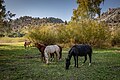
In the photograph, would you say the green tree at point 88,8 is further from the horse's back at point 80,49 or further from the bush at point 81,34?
the horse's back at point 80,49

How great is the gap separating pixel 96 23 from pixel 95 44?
3.49 meters

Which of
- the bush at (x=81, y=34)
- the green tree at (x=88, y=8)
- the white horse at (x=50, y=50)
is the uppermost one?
the green tree at (x=88, y=8)

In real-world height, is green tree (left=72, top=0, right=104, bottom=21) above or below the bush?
above

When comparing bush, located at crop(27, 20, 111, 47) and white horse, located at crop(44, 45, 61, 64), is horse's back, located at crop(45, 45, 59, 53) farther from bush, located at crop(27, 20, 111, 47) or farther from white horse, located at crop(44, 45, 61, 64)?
bush, located at crop(27, 20, 111, 47)

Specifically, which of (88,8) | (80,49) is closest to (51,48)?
(80,49)

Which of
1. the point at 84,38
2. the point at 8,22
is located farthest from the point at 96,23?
the point at 8,22

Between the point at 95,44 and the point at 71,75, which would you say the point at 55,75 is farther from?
the point at 95,44

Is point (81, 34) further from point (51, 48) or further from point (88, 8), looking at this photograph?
point (51, 48)

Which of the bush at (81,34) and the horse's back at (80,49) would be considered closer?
the horse's back at (80,49)

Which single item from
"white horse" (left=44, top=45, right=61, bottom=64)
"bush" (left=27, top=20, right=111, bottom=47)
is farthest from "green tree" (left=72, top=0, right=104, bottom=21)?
"white horse" (left=44, top=45, right=61, bottom=64)

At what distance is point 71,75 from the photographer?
515 inches

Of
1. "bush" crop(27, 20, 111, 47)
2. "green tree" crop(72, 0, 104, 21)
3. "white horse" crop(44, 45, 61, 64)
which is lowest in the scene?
"white horse" crop(44, 45, 61, 64)

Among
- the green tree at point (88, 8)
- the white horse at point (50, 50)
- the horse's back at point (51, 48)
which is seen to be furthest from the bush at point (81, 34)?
the horse's back at point (51, 48)

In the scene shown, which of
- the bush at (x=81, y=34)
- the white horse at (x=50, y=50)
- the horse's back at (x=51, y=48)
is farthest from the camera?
the bush at (x=81, y=34)
